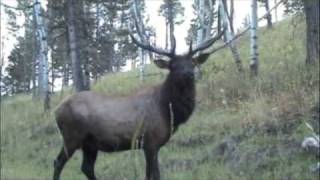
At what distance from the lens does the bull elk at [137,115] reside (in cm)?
952

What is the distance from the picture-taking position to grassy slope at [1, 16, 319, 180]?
10453 millimetres

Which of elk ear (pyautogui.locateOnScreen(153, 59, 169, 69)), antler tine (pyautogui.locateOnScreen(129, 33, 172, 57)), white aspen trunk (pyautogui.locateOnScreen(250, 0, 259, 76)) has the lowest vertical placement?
elk ear (pyautogui.locateOnScreen(153, 59, 169, 69))

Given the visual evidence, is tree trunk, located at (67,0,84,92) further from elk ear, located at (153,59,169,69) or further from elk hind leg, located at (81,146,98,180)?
elk ear, located at (153,59,169,69)

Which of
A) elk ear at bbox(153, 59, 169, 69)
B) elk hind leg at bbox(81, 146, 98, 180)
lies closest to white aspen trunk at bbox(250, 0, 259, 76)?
elk ear at bbox(153, 59, 169, 69)

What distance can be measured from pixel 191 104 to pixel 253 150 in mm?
1637

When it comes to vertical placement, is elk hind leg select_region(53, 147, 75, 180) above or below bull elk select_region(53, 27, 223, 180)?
below

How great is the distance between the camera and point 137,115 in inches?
389

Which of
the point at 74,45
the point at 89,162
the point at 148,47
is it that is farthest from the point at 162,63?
the point at 74,45

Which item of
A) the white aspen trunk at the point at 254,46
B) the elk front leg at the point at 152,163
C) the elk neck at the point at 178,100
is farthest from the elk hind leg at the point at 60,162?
the white aspen trunk at the point at 254,46

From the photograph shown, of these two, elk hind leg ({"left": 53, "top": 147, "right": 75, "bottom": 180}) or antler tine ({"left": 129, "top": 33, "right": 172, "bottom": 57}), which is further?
elk hind leg ({"left": 53, "top": 147, "right": 75, "bottom": 180})

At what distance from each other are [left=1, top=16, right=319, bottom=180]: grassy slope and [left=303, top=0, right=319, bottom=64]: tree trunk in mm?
417

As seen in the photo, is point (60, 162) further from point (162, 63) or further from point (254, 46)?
point (254, 46)

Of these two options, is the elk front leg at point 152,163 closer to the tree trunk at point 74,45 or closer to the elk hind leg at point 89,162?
the elk hind leg at point 89,162

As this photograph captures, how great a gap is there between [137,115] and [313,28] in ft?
18.1
